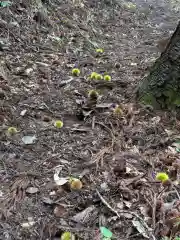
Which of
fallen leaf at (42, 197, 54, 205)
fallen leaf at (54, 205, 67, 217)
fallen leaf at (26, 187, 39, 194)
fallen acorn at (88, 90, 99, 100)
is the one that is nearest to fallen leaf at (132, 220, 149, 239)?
fallen leaf at (54, 205, 67, 217)

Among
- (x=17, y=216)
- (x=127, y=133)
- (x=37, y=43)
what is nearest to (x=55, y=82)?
(x=37, y=43)

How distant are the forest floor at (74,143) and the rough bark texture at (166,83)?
138 millimetres

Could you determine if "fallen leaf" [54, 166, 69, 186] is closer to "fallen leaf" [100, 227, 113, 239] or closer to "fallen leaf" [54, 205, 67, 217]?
"fallen leaf" [54, 205, 67, 217]

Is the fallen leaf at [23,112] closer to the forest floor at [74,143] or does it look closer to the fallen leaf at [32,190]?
the forest floor at [74,143]

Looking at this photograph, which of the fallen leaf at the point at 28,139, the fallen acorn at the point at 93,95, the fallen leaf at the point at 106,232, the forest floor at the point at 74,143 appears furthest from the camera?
the fallen acorn at the point at 93,95

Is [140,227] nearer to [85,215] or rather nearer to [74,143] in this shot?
[85,215]

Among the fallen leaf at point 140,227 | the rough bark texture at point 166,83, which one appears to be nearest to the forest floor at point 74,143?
the fallen leaf at point 140,227

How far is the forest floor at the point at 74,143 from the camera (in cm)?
211

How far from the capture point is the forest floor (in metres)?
2.11

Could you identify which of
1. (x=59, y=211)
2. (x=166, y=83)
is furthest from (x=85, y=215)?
(x=166, y=83)

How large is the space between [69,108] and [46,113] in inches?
10.7

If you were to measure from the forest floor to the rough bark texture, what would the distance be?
0.14 metres

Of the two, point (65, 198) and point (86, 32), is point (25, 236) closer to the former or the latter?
point (65, 198)

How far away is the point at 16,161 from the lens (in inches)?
105
